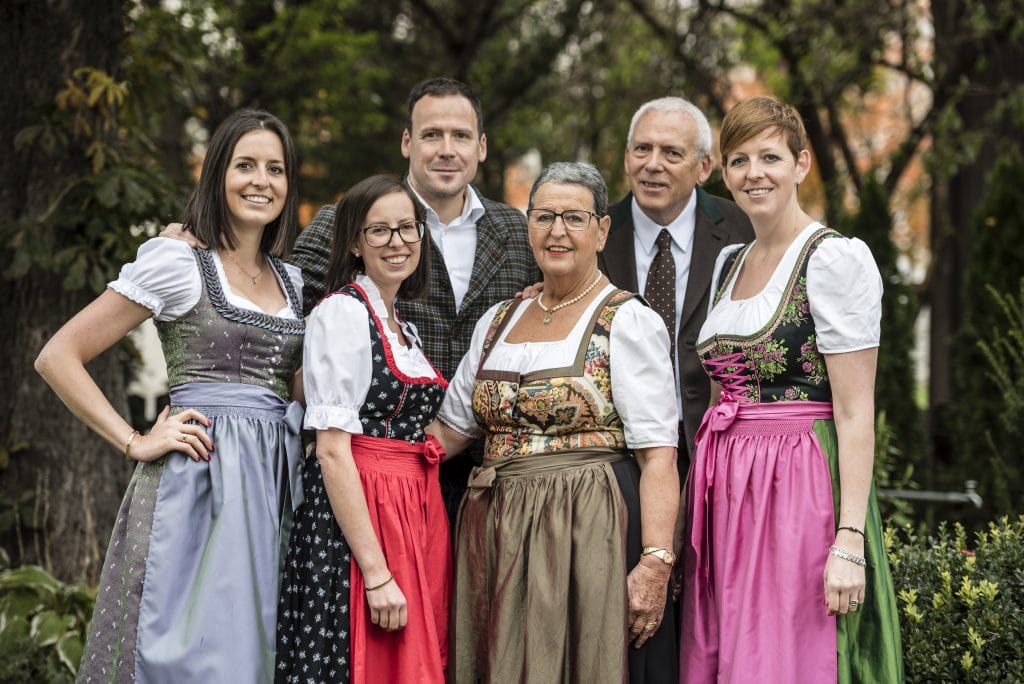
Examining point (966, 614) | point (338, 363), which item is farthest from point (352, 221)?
point (966, 614)

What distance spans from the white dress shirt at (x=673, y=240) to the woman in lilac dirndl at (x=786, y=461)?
24.8 inches

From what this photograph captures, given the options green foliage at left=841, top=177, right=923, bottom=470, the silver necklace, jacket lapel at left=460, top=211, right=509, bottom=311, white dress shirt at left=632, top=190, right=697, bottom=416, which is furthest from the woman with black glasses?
green foliage at left=841, top=177, right=923, bottom=470

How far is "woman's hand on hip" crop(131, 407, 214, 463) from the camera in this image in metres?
Result: 2.62

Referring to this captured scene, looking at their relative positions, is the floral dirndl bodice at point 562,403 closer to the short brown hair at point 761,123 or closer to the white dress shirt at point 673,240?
the short brown hair at point 761,123

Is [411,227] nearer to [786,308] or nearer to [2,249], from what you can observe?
[786,308]

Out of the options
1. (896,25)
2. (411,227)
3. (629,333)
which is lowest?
(629,333)

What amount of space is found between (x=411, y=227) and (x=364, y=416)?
1.76 ft

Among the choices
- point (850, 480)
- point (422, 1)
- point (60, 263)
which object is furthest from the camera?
point (422, 1)

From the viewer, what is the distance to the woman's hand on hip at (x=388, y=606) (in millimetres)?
2551

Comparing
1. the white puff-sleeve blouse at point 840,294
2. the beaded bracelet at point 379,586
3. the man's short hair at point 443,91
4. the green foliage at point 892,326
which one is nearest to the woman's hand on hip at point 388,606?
the beaded bracelet at point 379,586

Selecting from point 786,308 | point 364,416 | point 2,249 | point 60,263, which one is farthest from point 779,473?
point 2,249

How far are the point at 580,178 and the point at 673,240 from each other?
0.72 meters

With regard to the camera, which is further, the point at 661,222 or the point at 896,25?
the point at 896,25

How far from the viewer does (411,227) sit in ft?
9.22
